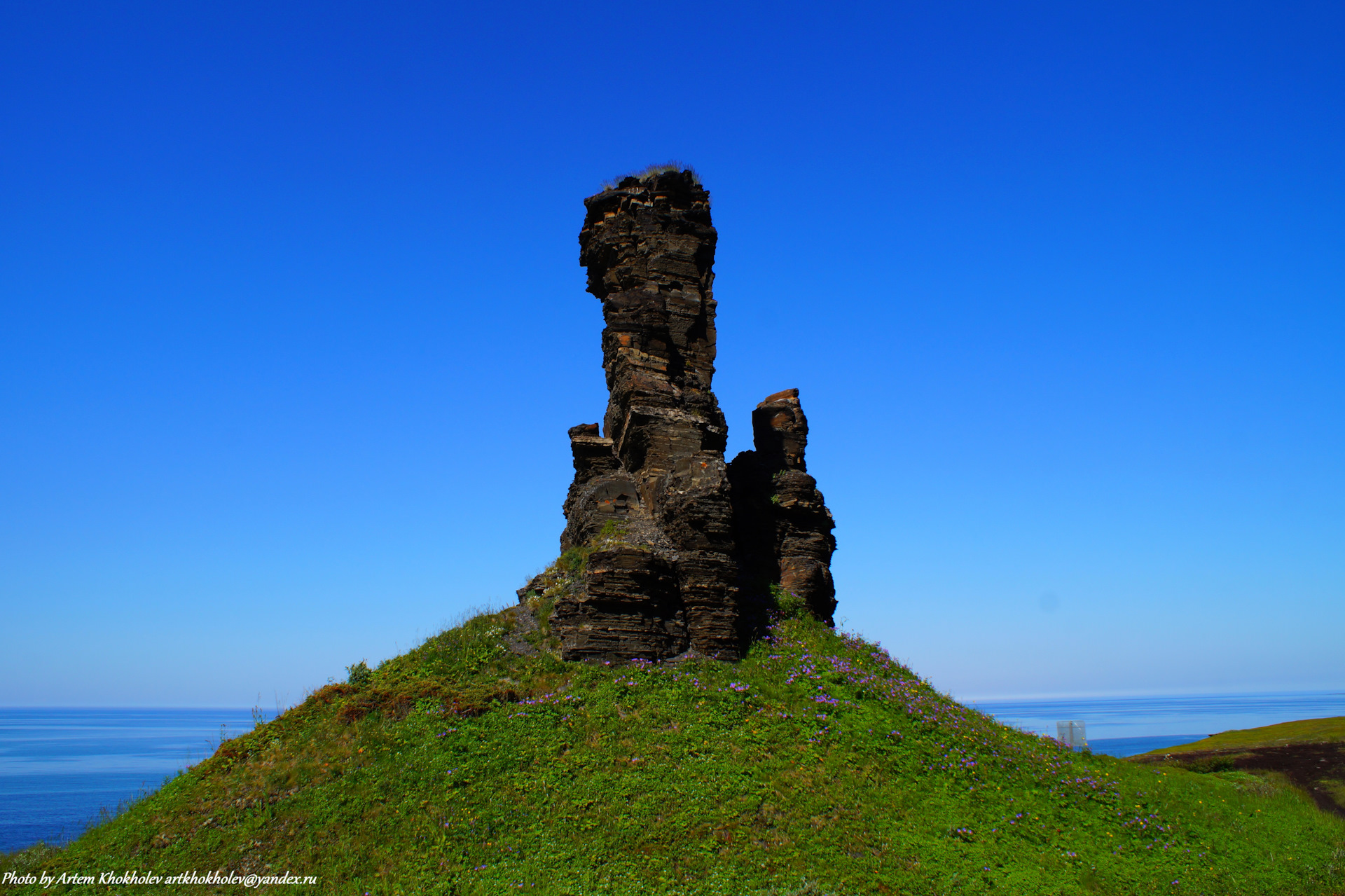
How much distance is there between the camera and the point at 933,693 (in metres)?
20.7

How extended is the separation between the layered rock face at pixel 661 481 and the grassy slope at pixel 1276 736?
57.8 ft

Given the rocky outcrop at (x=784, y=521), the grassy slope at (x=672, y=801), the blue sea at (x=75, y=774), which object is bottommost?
the blue sea at (x=75, y=774)

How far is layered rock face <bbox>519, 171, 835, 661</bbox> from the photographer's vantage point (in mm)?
19031

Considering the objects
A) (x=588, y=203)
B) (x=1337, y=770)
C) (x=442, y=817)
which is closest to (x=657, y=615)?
(x=442, y=817)

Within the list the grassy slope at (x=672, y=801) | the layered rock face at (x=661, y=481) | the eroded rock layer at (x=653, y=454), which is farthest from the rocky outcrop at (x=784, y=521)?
the grassy slope at (x=672, y=801)

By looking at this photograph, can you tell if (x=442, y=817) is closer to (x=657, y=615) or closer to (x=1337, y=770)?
(x=657, y=615)

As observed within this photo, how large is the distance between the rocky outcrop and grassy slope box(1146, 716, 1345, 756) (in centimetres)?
1688

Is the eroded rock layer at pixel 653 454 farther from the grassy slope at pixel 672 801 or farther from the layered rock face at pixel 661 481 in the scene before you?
the grassy slope at pixel 672 801

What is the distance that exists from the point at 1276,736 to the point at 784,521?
948 inches

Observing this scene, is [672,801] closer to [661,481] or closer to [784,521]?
[661,481]

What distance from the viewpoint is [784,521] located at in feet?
82.0

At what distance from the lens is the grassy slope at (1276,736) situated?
A: 28516mm

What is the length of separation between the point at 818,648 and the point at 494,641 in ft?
27.9

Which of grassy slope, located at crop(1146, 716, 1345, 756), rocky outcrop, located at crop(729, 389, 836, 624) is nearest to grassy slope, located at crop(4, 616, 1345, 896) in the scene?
rocky outcrop, located at crop(729, 389, 836, 624)
